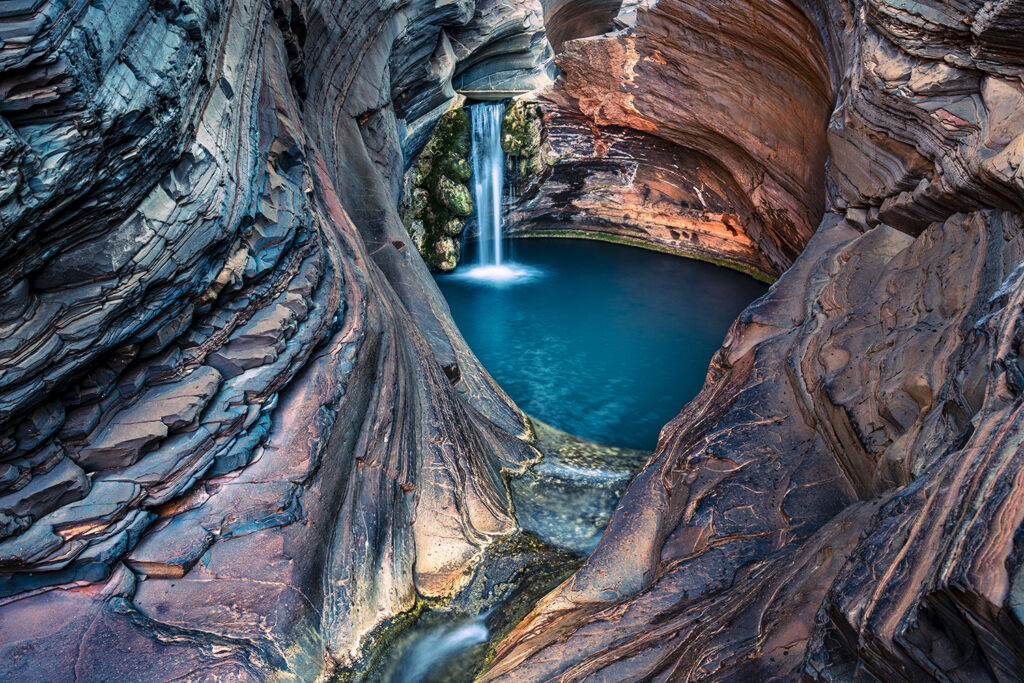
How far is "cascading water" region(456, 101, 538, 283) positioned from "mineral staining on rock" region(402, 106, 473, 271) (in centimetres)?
37

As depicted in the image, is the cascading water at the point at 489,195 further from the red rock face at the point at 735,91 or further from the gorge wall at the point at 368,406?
the gorge wall at the point at 368,406

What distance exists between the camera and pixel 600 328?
10703 mm

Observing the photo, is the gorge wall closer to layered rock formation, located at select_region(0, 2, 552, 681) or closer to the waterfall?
layered rock formation, located at select_region(0, 2, 552, 681)

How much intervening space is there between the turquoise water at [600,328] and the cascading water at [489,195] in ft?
0.44

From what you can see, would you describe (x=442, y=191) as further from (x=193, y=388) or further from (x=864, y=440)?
(x=864, y=440)

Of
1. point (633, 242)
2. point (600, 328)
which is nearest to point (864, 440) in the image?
point (600, 328)

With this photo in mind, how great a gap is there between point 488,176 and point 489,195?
1.27 ft

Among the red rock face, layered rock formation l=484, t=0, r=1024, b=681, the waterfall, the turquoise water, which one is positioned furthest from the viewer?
the waterfall

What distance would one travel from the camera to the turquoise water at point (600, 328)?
850 centimetres

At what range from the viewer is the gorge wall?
9.02 feet

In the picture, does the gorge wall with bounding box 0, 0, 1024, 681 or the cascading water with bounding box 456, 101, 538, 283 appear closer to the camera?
the gorge wall with bounding box 0, 0, 1024, 681

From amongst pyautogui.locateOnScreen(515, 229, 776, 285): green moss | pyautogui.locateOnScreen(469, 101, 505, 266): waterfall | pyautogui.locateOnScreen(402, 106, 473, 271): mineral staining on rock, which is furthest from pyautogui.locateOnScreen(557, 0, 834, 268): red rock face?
pyautogui.locateOnScreen(402, 106, 473, 271): mineral staining on rock

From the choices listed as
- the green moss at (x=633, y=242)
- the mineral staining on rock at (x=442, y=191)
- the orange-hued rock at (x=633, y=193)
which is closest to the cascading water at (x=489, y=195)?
the mineral staining on rock at (x=442, y=191)

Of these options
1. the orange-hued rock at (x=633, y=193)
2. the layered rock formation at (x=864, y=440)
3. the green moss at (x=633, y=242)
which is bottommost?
the layered rock formation at (x=864, y=440)
